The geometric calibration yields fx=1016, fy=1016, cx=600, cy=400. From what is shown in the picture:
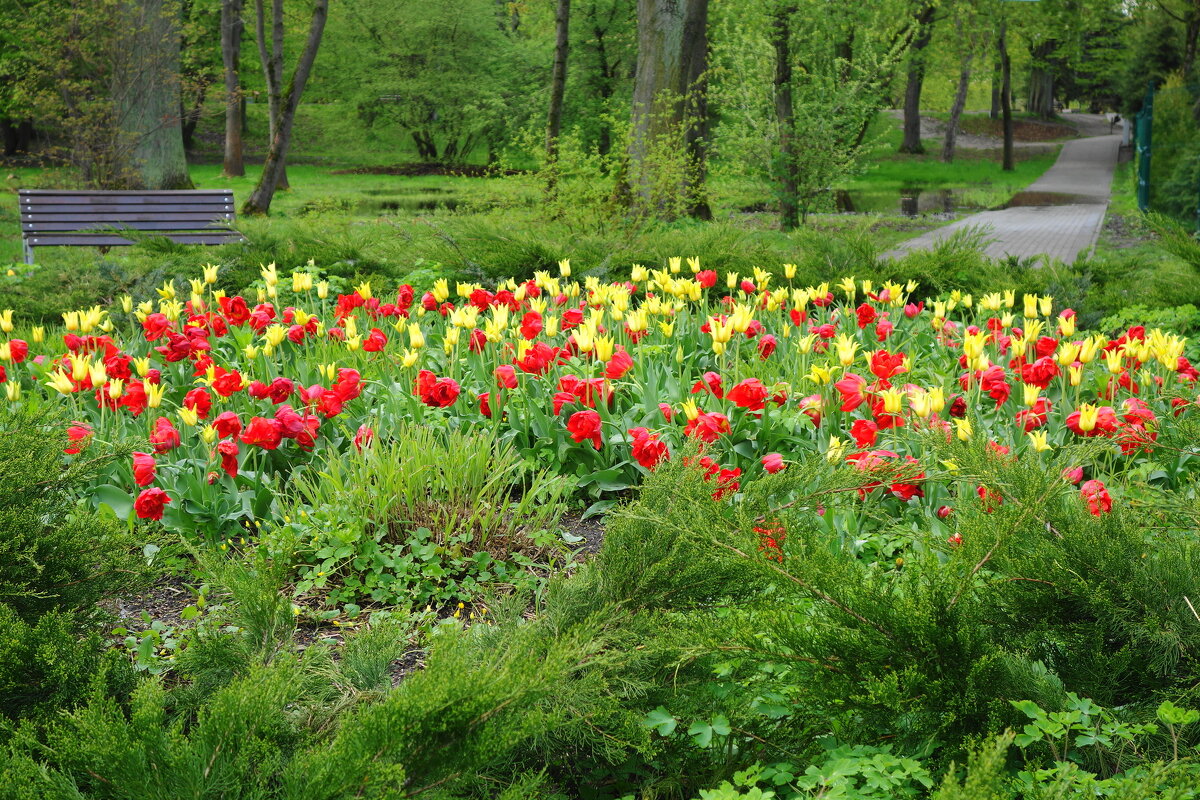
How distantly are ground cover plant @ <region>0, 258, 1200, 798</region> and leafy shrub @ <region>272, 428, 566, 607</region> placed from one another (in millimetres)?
16

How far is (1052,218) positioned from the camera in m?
19.7

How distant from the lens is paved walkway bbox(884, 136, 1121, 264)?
13.6m

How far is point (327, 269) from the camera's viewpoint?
7641mm

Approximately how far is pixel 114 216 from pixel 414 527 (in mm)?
9453

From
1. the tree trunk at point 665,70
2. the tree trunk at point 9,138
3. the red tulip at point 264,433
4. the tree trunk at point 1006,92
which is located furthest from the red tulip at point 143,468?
the tree trunk at point 9,138

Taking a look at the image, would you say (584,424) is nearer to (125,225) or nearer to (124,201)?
(125,225)

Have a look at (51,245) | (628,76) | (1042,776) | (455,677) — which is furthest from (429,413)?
(628,76)

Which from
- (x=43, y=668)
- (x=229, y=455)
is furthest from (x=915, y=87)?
(x=43, y=668)

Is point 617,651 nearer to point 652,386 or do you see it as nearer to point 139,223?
point 652,386

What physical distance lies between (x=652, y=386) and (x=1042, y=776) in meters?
2.73

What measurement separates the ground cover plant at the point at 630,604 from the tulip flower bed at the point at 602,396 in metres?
0.02

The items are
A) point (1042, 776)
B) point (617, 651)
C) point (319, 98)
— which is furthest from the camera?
point (319, 98)

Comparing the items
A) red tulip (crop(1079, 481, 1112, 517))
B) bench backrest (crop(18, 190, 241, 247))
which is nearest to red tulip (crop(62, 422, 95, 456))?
red tulip (crop(1079, 481, 1112, 517))

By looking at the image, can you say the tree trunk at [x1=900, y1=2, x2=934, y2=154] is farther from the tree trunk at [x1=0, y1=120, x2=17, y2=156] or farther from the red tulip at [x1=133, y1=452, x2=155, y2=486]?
the red tulip at [x1=133, y1=452, x2=155, y2=486]
